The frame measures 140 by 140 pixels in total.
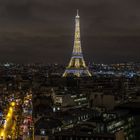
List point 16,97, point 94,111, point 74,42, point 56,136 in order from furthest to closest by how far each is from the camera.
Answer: point 74,42, point 16,97, point 94,111, point 56,136

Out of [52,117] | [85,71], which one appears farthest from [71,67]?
[52,117]

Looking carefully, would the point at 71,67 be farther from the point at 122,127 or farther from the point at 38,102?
the point at 122,127

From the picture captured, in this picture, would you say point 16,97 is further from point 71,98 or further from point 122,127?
Answer: point 122,127

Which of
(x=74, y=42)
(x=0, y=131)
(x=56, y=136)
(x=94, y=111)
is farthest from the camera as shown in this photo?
(x=74, y=42)

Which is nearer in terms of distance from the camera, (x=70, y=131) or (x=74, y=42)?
(x=70, y=131)

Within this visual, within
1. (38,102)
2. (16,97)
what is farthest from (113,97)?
(16,97)

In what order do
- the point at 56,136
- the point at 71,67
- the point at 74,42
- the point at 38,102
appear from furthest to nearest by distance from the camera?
the point at 71,67 < the point at 74,42 < the point at 38,102 < the point at 56,136

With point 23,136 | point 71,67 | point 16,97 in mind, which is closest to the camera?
point 23,136

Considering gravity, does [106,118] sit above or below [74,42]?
below

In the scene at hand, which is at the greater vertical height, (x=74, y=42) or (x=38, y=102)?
(x=74, y=42)
